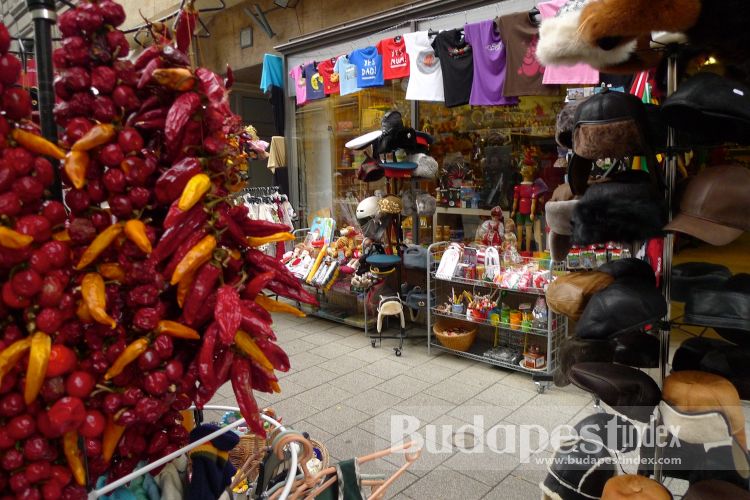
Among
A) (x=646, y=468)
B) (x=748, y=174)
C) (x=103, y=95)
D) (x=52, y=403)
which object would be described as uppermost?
(x=103, y=95)

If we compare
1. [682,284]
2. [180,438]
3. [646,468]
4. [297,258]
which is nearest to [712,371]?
[682,284]

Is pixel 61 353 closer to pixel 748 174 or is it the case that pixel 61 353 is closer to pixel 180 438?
pixel 180 438

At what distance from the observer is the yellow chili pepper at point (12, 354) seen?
973 mm

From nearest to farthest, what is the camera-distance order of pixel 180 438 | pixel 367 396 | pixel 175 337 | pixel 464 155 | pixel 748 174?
pixel 175 337 < pixel 180 438 < pixel 748 174 < pixel 367 396 < pixel 464 155

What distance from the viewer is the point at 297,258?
5.91 metres

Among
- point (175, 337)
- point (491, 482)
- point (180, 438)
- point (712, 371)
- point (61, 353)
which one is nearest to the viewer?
point (61, 353)

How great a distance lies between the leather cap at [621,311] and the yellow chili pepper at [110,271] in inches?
→ 54.5

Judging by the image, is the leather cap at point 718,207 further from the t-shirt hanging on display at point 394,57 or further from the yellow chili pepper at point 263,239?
the t-shirt hanging on display at point 394,57

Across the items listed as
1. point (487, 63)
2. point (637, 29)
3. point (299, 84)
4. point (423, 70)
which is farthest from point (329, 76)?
point (637, 29)

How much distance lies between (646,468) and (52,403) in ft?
6.68

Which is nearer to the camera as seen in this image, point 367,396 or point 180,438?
point 180,438

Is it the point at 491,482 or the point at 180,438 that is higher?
the point at 180,438

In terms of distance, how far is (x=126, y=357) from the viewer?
107cm

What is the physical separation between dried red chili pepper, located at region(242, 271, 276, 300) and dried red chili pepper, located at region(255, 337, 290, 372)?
0.11 metres
